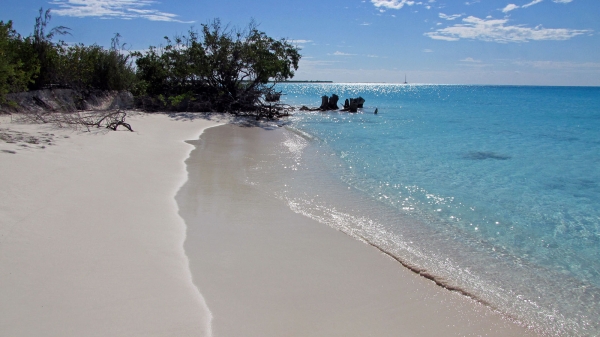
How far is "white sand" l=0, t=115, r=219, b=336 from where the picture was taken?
310cm

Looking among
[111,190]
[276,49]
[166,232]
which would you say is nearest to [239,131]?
[276,49]

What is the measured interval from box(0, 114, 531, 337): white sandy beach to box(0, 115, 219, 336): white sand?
1 cm

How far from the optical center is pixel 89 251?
4129 millimetres

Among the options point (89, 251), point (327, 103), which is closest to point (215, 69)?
point (327, 103)

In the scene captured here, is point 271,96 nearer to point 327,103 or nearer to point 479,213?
point 327,103

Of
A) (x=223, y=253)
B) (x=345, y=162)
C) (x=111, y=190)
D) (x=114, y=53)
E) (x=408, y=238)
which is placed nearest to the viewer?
(x=223, y=253)

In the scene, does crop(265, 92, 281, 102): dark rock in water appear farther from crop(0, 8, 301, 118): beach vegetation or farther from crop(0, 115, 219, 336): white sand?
crop(0, 115, 219, 336): white sand

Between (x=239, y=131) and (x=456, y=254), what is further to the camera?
(x=239, y=131)

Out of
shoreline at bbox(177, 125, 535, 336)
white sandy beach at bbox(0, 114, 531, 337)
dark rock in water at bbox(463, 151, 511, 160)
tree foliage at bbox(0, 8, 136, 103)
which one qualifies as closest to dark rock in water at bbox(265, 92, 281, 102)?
tree foliage at bbox(0, 8, 136, 103)

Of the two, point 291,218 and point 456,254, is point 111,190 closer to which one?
point 291,218

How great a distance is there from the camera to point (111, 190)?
20.7ft

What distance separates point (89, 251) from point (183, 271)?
40.3 inches

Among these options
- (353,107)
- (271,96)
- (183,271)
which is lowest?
(183,271)

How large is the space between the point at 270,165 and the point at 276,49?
16.1 metres
